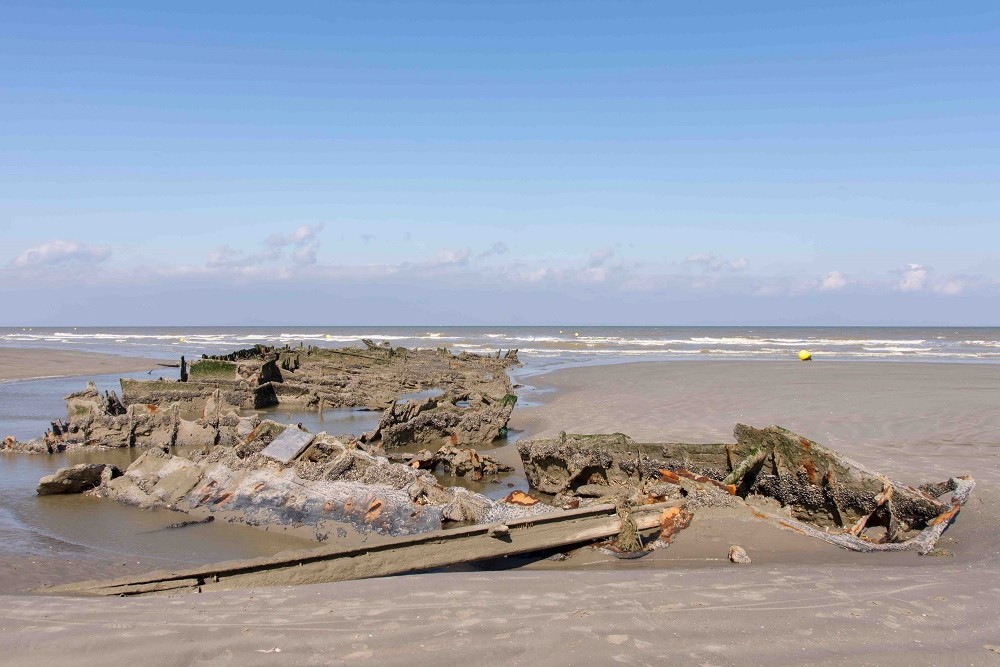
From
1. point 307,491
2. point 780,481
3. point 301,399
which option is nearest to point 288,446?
point 307,491

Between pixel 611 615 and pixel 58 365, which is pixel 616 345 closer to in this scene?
pixel 58 365

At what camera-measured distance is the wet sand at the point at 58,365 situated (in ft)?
92.8

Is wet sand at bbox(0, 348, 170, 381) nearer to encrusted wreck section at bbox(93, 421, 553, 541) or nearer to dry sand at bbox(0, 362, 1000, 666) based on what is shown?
encrusted wreck section at bbox(93, 421, 553, 541)

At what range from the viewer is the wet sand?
1114 inches

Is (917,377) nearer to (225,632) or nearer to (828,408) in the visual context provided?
(828,408)

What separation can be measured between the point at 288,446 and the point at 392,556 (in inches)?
137

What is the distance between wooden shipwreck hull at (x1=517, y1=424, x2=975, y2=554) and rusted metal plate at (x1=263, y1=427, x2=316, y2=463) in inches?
113

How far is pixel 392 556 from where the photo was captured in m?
5.46

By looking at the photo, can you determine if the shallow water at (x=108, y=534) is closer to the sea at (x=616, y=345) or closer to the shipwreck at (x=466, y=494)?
the shipwreck at (x=466, y=494)

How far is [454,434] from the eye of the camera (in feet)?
40.2

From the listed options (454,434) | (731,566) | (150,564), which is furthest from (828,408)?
(150,564)

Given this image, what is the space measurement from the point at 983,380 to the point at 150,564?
26505 millimetres

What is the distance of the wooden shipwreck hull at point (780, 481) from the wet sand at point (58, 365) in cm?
2724

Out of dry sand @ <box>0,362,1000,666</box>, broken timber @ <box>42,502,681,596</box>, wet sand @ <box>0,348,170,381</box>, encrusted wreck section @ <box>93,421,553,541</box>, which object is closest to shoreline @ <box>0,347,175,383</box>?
wet sand @ <box>0,348,170,381</box>
